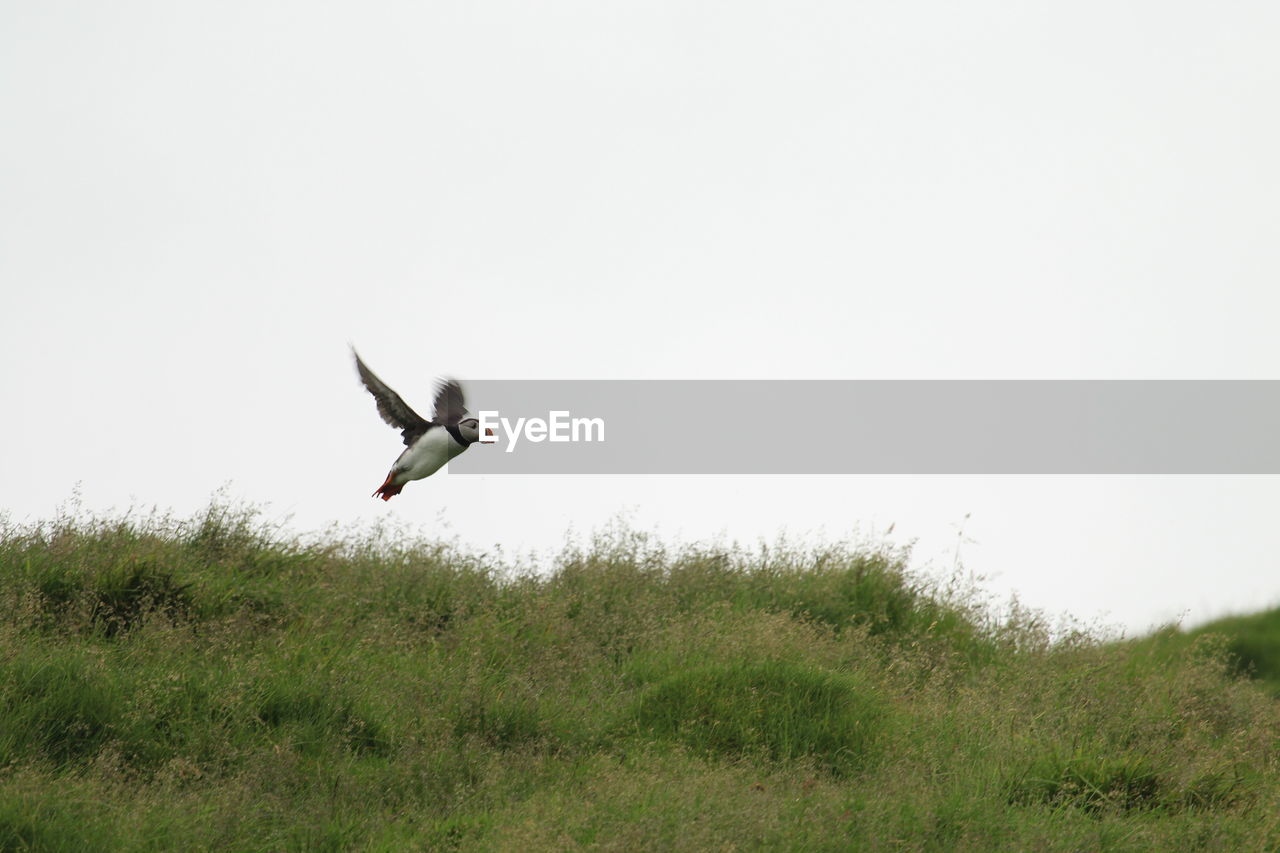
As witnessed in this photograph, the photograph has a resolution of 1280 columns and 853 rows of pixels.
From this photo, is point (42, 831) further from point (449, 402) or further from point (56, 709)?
point (449, 402)

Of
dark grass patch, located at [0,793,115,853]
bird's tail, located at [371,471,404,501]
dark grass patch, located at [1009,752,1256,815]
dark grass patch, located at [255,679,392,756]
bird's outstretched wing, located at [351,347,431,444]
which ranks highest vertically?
bird's outstretched wing, located at [351,347,431,444]

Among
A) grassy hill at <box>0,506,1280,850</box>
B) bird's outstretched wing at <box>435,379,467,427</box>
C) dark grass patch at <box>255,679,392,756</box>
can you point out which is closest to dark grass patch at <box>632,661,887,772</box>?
grassy hill at <box>0,506,1280,850</box>

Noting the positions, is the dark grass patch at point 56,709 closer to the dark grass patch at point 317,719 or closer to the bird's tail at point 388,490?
the dark grass patch at point 317,719

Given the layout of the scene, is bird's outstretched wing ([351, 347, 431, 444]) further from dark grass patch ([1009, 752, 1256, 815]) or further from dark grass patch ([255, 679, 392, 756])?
dark grass patch ([1009, 752, 1256, 815])

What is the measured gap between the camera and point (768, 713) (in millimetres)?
7422

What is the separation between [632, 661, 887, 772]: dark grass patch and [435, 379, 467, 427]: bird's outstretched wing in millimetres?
2320

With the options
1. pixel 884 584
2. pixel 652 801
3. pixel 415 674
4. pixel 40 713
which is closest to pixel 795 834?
pixel 652 801

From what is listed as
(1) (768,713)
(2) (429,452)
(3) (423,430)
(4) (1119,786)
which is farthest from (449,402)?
(4) (1119,786)

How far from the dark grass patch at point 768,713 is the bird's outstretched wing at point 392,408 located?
250 cm

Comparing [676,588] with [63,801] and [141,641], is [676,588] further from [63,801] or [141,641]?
[63,801]

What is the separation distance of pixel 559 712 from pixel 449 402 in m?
2.40

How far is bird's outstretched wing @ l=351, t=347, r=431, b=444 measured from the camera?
337 inches

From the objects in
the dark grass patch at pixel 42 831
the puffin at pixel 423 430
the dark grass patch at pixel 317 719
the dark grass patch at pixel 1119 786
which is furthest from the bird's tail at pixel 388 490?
the dark grass patch at pixel 1119 786

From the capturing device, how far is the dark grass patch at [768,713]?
7.23 meters
